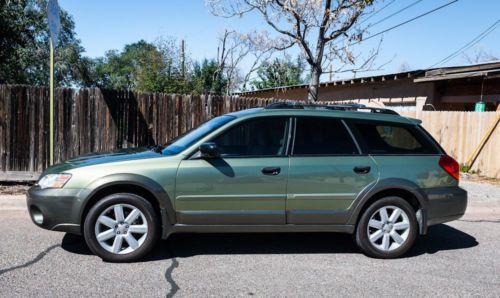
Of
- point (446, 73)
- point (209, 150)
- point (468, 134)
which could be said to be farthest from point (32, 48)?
point (209, 150)

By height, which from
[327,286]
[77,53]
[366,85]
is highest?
[77,53]

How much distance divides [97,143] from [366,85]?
14.0 meters

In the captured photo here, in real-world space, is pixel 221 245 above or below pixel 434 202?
below

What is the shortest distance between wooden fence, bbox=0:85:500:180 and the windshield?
4036 mm

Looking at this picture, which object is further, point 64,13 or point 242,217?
point 64,13

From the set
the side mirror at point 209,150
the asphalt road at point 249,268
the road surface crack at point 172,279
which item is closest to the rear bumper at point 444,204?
the asphalt road at point 249,268

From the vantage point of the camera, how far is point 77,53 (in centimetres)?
3947

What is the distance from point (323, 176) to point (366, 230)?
81cm

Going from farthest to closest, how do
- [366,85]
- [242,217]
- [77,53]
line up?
[77,53] → [366,85] → [242,217]

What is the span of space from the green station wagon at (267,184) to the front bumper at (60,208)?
0.01 meters

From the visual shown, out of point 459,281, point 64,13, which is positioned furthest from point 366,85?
point 64,13

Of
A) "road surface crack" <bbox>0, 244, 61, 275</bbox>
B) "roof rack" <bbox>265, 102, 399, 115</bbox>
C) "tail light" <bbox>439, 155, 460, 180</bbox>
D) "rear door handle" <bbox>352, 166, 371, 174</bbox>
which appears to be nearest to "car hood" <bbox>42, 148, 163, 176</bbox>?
"road surface crack" <bbox>0, 244, 61, 275</bbox>

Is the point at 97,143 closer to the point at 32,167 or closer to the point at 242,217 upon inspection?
the point at 32,167

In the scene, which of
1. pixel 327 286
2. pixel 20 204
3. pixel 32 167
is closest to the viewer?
pixel 327 286
